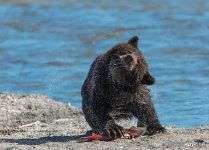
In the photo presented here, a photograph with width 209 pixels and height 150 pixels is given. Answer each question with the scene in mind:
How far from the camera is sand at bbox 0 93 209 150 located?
9.94 m

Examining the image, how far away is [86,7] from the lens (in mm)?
25969

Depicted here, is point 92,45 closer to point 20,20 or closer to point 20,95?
point 20,20

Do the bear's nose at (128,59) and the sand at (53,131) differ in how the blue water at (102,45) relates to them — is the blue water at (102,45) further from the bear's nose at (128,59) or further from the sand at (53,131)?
the bear's nose at (128,59)

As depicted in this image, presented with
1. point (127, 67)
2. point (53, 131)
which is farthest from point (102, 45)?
point (127, 67)

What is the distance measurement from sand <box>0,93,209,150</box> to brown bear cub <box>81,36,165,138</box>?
226 mm

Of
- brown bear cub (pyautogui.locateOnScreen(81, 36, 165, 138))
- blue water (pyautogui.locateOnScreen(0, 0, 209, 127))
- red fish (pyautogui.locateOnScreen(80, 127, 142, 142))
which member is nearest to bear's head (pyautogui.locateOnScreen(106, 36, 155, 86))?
brown bear cub (pyautogui.locateOnScreen(81, 36, 165, 138))

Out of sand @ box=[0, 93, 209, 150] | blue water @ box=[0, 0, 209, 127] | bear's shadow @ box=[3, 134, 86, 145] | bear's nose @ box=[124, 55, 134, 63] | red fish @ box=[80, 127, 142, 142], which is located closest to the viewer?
sand @ box=[0, 93, 209, 150]

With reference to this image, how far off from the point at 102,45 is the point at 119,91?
10.3 m

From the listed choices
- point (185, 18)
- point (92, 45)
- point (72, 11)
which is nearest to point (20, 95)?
point (92, 45)

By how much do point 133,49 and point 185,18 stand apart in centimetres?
1315

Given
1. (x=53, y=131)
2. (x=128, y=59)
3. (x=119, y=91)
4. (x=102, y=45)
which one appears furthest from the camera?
(x=102, y=45)

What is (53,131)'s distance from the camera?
1166 cm

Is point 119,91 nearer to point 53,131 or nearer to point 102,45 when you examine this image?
point 53,131

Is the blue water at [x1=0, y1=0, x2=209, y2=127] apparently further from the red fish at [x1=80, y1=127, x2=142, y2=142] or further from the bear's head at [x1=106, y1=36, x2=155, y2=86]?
the bear's head at [x1=106, y1=36, x2=155, y2=86]
